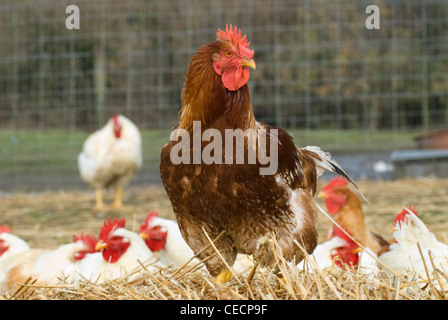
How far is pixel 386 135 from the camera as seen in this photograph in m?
8.81

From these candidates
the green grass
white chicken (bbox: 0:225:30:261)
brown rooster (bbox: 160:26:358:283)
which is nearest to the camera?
brown rooster (bbox: 160:26:358:283)

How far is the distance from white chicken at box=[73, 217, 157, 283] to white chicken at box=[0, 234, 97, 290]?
0.07 meters

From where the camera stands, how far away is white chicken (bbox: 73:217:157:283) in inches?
108

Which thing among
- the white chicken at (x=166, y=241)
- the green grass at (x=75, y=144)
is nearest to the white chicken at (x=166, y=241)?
the white chicken at (x=166, y=241)

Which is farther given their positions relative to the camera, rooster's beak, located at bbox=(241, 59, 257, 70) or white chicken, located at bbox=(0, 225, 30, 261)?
white chicken, located at bbox=(0, 225, 30, 261)

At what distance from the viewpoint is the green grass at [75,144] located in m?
8.01

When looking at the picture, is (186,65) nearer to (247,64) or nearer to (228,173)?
(247,64)

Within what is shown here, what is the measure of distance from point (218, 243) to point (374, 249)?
1274 mm

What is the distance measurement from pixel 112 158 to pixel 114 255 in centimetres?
307

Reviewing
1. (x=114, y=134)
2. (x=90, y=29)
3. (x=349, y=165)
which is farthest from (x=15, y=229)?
(x=349, y=165)

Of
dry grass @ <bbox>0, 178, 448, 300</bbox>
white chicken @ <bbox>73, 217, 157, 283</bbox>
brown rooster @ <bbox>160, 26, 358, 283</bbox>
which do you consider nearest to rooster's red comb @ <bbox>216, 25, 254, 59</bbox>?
brown rooster @ <bbox>160, 26, 358, 283</bbox>

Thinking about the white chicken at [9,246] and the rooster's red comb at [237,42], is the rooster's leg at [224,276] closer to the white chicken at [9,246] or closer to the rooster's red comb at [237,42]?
the rooster's red comb at [237,42]

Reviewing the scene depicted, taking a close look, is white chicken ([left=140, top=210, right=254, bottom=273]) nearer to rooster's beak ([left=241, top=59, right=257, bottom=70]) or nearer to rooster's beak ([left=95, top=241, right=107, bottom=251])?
rooster's beak ([left=95, top=241, right=107, bottom=251])

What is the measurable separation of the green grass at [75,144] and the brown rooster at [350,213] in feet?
14.6
